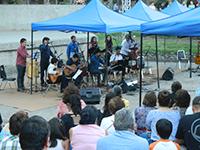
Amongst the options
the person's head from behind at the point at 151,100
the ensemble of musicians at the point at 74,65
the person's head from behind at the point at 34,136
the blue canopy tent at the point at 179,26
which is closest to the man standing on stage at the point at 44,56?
the ensemble of musicians at the point at 74,65

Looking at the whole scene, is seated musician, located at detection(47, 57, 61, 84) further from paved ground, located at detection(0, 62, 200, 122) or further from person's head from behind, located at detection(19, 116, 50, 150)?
person's head from behind, located at detection(19, 116, 50, 150)

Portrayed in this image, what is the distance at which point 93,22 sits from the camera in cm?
1462

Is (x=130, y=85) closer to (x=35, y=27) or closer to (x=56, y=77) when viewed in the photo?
(x=56, y=77)

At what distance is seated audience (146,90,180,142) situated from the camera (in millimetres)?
6062

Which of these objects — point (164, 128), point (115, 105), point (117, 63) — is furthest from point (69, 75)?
point (164, 128)

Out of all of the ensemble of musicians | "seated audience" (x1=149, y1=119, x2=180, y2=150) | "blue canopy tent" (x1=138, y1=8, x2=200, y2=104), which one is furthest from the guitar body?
"seated audience" (x1=149, y1=119, x2=180, y2=150)

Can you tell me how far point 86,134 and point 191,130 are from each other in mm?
1237

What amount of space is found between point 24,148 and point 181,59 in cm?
1988

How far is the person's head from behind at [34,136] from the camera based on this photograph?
320cm

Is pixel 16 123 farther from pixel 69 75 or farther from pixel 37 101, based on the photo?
pixel 69 75

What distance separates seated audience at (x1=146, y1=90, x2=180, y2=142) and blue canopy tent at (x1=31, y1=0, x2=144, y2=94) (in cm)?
799

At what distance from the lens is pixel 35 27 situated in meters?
15.3

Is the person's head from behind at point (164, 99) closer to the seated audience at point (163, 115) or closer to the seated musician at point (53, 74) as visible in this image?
the seated audience at point (163, 115)

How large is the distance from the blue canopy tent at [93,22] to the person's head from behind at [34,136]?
35.8 ft
